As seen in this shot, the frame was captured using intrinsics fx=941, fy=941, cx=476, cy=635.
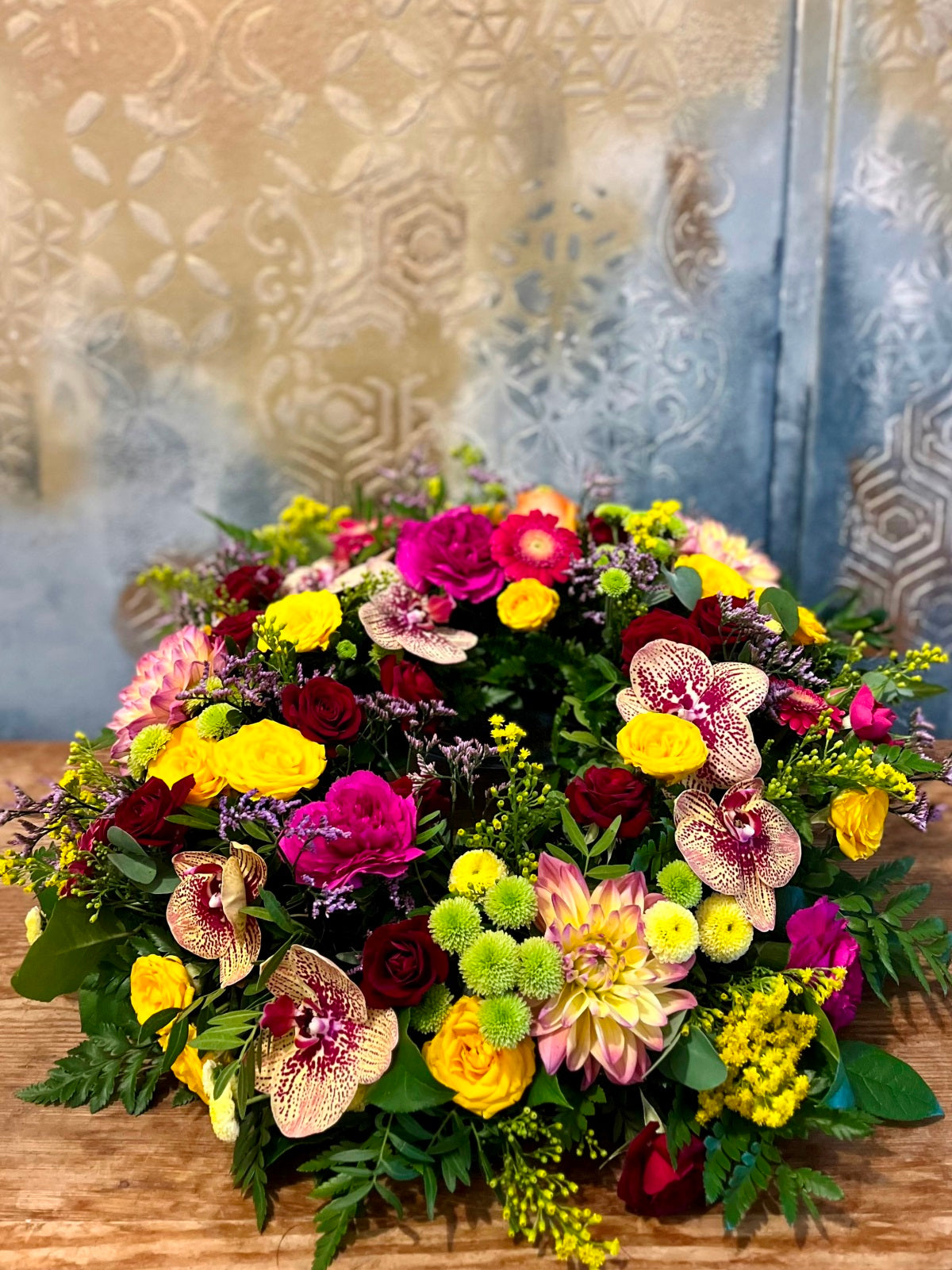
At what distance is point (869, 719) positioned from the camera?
866mm

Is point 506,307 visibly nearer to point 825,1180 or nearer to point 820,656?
point 820,656

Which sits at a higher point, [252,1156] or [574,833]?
[574,833]

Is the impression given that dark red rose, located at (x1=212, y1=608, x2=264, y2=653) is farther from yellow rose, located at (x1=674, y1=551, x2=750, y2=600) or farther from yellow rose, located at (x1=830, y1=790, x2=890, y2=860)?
yellow rose, located at (x1=830, y1=790, x2=890, y2=860)

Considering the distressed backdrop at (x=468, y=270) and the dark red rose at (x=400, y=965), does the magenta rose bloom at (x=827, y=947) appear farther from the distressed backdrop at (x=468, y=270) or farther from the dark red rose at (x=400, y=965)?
the distressed backdrop at (x=468, y=270)

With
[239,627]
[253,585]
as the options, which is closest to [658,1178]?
[239,627]

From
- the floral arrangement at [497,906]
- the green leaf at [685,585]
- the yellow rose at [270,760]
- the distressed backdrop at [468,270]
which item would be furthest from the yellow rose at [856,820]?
the distressed backdrop at [468,270]

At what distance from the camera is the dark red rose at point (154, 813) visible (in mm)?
785

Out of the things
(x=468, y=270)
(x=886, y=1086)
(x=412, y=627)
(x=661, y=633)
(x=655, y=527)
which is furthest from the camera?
(x=468, y=270)

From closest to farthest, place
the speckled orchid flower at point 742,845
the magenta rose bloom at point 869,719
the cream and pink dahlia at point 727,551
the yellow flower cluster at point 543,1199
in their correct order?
1. the yellow flower cluster at point 543,1199
2. the speckled orchid flower at point 742,845
3. the magenta rose bloom at point 869,719
4. the cream and pink dahlia at point 727,551

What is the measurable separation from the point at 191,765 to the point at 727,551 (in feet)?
2.21

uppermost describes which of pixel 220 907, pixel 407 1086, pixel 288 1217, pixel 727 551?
pixel 727 551

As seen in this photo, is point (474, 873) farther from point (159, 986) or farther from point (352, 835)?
point (159, 986)

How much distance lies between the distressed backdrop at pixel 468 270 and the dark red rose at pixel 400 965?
1033 millimetres

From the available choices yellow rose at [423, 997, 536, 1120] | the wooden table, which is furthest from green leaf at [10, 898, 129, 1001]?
yellow rose at [423, 997, 536, 1120]
